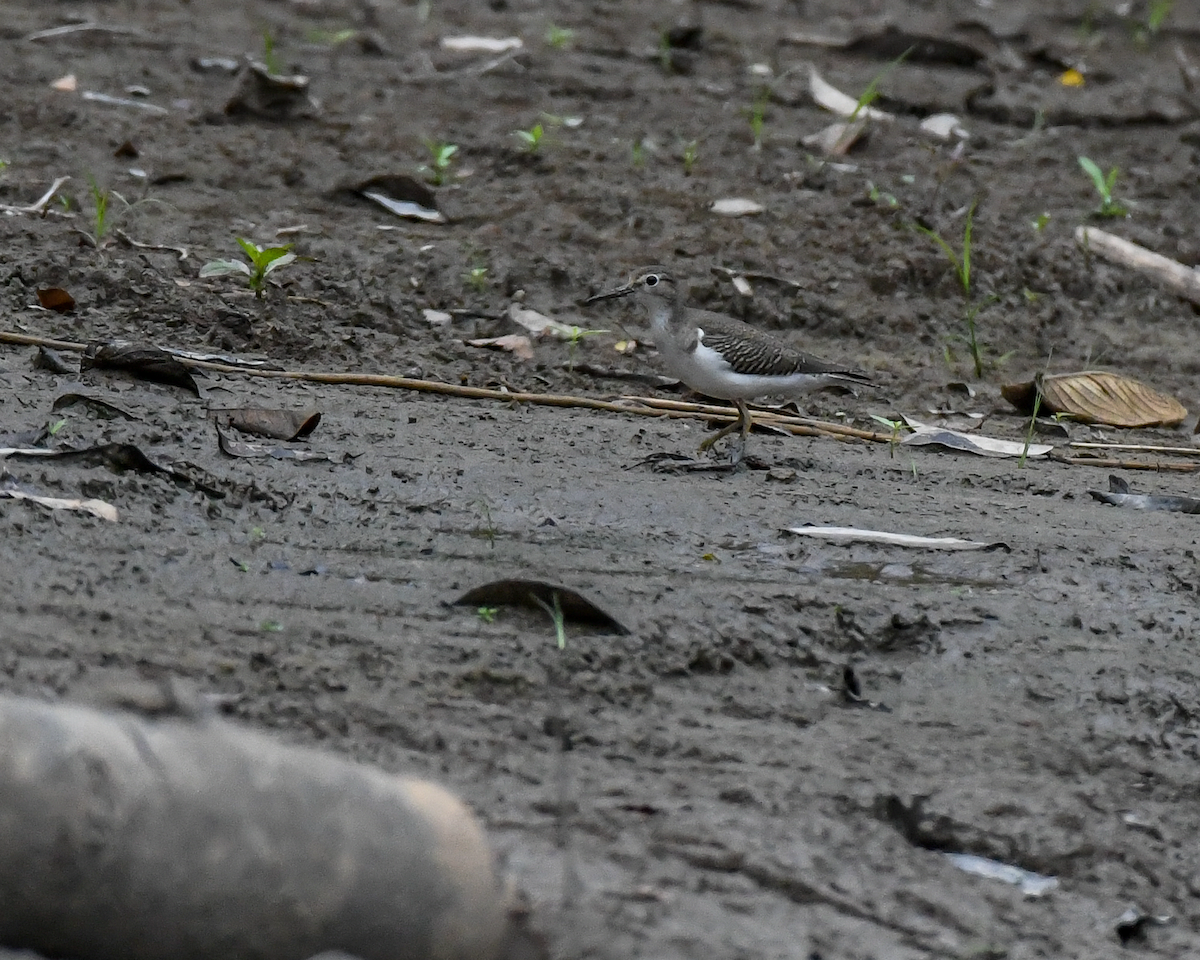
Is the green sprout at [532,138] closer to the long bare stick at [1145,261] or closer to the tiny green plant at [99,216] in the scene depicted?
the tiny green plant at [99,216]

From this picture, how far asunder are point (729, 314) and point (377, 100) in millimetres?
2849

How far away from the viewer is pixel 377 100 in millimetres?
9039

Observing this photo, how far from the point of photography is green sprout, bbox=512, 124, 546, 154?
8.14 m

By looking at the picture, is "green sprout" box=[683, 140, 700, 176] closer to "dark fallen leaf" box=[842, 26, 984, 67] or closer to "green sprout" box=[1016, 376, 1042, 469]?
"green sprout" box=[1016, 376, 1042, 469]

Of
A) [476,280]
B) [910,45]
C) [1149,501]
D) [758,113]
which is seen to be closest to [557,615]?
[1149,501]

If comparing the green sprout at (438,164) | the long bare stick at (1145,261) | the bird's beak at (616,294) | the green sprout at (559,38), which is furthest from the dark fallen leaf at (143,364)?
the green sprout at (559,38)

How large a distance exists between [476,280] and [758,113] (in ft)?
8.05

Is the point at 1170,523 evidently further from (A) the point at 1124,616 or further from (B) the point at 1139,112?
(B) the point at 1139,112

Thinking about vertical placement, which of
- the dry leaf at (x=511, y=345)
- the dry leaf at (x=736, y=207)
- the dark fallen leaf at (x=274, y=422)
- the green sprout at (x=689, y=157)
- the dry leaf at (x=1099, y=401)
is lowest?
the dry leaf at (x=511, y=345)

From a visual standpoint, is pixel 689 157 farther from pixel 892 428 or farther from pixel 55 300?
pixel 55 300

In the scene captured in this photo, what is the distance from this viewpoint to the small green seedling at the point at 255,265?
631cm

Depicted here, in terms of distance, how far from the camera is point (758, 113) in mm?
8750

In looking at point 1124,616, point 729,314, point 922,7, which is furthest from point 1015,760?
point 922,7

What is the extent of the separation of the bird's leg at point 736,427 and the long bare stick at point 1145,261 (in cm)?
254
